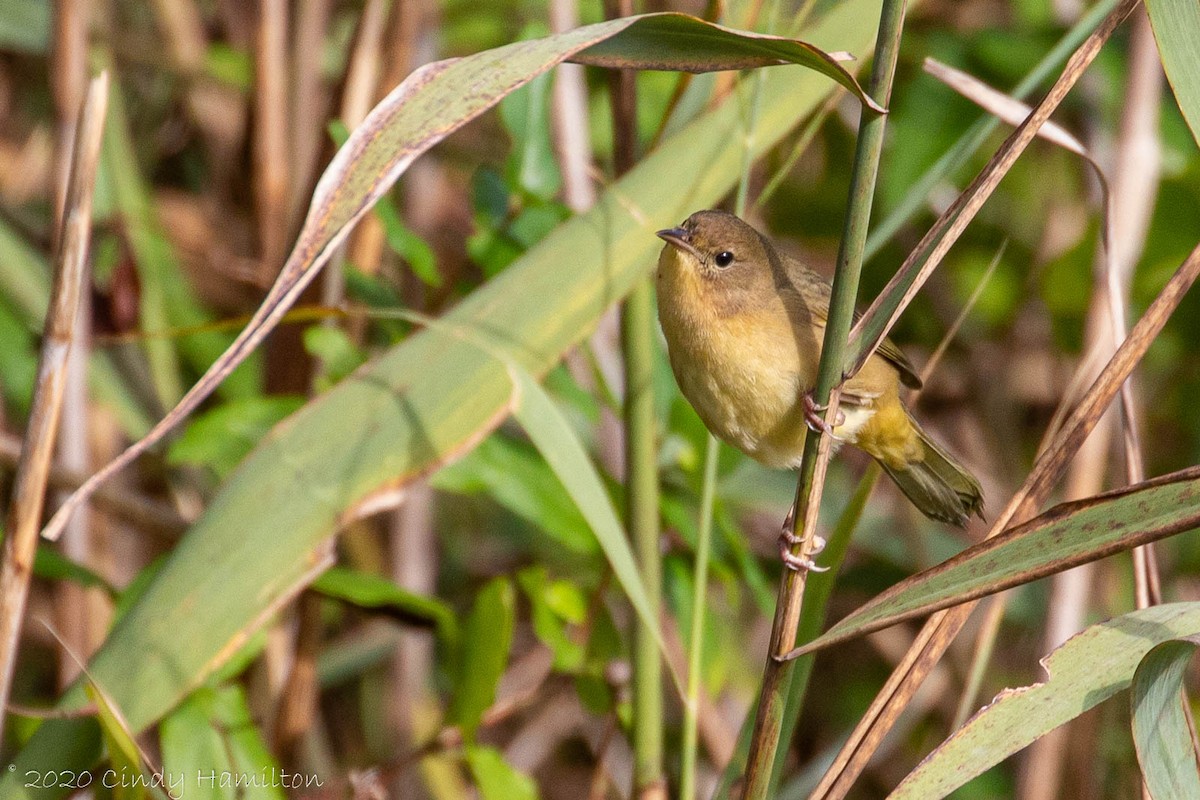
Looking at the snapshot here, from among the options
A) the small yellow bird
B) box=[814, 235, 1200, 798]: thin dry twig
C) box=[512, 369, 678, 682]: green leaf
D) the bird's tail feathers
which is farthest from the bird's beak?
box=[814, 235, 1200, 798]: thin dry twig

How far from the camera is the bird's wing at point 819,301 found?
92.1 inches

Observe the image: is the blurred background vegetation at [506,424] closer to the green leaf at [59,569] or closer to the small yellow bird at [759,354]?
the green leaf at [59,569]

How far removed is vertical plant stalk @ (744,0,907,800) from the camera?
1.18 metres

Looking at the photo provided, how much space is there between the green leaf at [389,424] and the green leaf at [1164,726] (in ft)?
3.21

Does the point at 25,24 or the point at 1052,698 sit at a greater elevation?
the point at 25,24

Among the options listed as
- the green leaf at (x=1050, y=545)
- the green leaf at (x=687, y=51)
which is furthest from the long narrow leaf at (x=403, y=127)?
the green leaf at (x=1050, y=545)

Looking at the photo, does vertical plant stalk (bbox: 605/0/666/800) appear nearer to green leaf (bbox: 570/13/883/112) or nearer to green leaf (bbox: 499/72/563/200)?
green leaf (bbox: 499/72/563/200)

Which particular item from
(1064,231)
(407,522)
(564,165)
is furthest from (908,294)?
(1064,231)

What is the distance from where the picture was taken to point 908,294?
1310 millimetres

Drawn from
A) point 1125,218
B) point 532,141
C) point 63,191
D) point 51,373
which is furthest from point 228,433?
point 1125,218

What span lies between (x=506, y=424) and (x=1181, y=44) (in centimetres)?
243

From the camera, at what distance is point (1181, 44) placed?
51.7 inches

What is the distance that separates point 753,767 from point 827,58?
0.80 metres

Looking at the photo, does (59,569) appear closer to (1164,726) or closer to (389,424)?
(389,424)
